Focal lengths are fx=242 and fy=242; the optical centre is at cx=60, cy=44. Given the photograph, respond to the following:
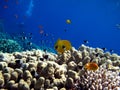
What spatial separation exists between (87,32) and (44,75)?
163m

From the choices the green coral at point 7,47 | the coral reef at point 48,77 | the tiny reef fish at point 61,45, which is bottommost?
the coral reef at point 48,77

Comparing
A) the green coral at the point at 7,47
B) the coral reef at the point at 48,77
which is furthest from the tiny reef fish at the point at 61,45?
the green coral at the point at 7,47

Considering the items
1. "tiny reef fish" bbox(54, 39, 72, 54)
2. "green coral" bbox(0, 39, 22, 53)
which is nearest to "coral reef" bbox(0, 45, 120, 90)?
"tiny reef fish" bbox(54, 39, 72, 54)

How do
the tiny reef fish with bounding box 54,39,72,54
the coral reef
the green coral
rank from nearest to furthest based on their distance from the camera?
1. the coral reef
2. the tiny reef fish with bounding box 54,39,72,54
3. the green coral

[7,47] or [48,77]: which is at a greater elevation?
[7,47]

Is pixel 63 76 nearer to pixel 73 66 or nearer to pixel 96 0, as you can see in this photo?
pixel 73 66

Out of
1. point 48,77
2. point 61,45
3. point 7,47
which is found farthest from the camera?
point 7,47

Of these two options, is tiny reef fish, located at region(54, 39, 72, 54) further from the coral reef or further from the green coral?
the green coral

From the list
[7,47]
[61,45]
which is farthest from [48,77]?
[7,47]

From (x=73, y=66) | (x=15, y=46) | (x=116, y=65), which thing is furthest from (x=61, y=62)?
(x=15, y=46)

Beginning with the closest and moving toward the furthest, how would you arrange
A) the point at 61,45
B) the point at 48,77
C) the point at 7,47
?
the point at 48,77 → the point at 61,45 → the point at 7,47

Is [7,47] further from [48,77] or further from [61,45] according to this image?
[48,77]

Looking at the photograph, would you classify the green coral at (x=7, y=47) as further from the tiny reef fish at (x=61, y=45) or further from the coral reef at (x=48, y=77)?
the coral reef at (x=48, y=77)

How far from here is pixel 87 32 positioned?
546ft
